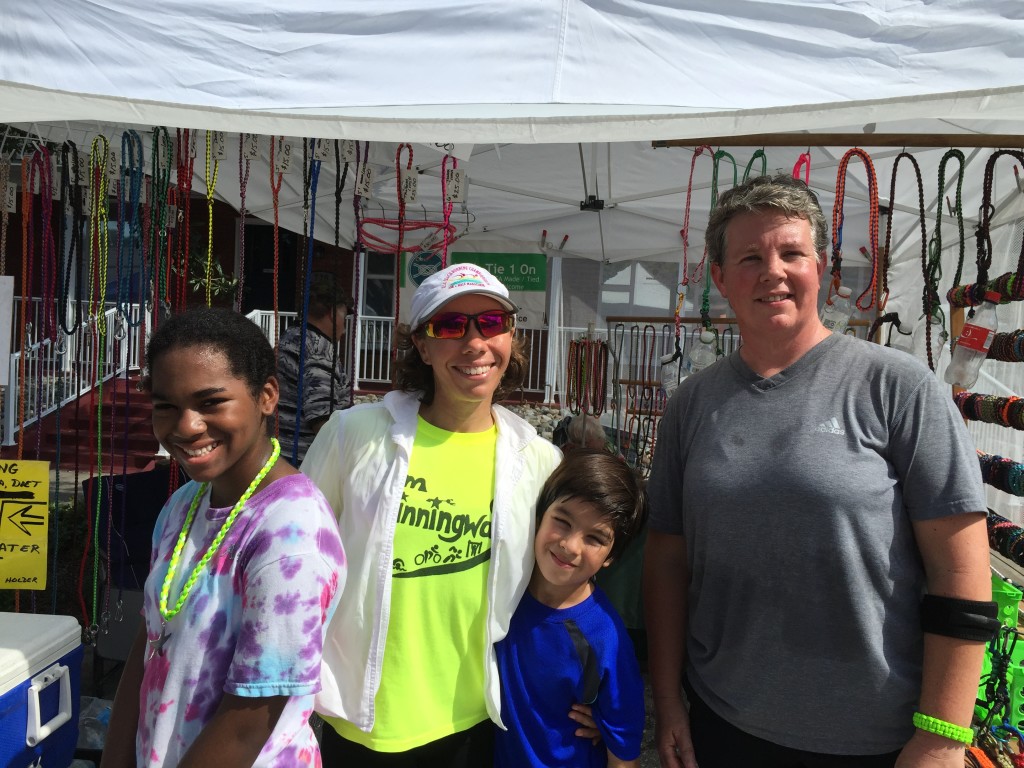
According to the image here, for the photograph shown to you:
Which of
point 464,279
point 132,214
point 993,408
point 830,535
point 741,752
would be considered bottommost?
point 741,752

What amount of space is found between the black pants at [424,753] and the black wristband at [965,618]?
3.25 feet

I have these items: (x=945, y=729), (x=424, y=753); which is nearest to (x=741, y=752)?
(x=945, y=729)

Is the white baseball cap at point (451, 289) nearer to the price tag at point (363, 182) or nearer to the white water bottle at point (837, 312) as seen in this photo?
the white water bottle at point (837, 312)

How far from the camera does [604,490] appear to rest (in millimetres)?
1646

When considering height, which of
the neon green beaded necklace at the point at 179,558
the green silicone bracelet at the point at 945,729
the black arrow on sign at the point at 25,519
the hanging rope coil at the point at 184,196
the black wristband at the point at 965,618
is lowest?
the green silicone bracelet at the point at 945,729

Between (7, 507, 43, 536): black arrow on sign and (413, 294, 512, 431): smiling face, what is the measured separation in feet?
4.67

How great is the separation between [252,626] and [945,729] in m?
1.21

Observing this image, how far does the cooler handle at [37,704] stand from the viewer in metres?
1.75

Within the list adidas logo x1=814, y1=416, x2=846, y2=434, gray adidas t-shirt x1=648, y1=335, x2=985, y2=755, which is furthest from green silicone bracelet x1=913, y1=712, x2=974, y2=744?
adidas logo x1=814, y1=416, x2=846, y2=434

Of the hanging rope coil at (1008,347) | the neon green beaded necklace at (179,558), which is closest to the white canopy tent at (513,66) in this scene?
the neon green beaded necklace at (179,558)

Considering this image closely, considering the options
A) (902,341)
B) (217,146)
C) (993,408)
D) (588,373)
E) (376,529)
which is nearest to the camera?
(376,529)

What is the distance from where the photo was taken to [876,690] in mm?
1346

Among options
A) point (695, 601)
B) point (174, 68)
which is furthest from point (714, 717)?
point (174, 68)

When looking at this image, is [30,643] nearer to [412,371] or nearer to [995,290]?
[412,371]
